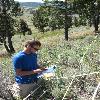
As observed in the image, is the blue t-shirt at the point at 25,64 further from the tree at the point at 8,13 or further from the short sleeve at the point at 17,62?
the tree at the point at 8,13

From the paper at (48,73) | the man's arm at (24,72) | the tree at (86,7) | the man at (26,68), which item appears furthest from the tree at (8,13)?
the man's arm at (24,72)

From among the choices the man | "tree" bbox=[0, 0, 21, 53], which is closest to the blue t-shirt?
the man

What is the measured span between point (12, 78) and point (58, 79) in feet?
6.97

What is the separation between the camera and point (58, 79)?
24.4 feet

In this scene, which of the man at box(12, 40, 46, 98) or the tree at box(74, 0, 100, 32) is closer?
the man at box(12, 40, 46, 98)

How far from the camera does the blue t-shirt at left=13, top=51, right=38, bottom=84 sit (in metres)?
7.48

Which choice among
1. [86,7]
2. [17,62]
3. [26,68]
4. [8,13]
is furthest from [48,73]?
[8,13]

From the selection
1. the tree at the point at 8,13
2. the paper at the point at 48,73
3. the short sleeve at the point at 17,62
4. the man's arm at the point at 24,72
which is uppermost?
the short sleeve at the point at 17,62

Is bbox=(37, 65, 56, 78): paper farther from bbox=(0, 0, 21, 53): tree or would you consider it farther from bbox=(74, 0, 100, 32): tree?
bbox=(74, 0, 100, 32): tree

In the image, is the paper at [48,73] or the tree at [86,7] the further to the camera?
the tree at [86,7]

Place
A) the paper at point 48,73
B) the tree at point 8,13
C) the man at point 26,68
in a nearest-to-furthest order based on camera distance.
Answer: the man at point 26,68 → the paper at point 48,73 → the tree at point 8,13

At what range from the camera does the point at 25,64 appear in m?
7.64

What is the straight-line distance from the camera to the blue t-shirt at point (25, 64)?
295 inches

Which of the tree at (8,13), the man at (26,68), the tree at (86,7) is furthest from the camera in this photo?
→ the tree at (86,7)
